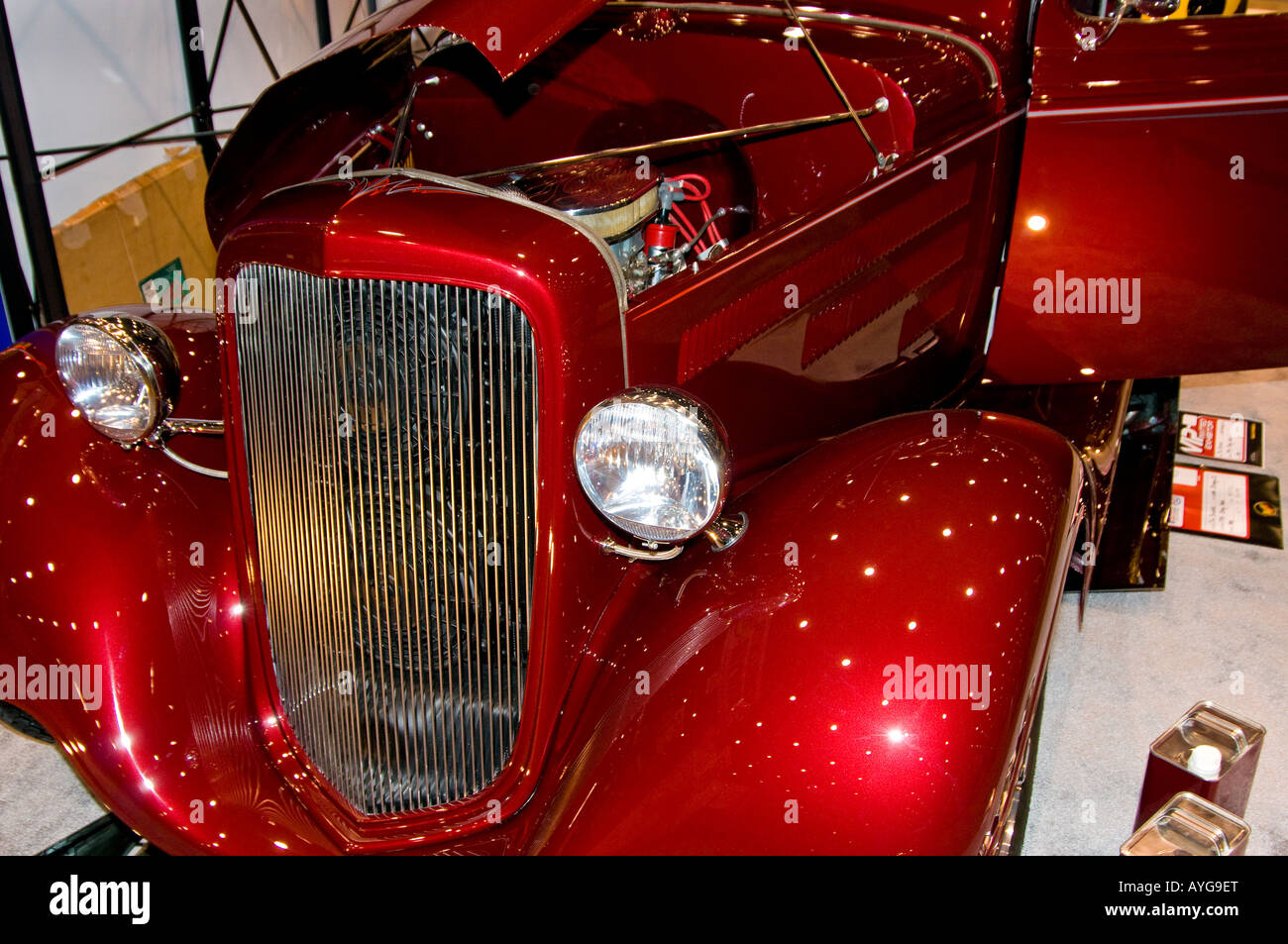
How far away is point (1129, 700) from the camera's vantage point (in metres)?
2.49

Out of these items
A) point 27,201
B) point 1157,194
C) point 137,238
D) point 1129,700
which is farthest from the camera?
point 137,238

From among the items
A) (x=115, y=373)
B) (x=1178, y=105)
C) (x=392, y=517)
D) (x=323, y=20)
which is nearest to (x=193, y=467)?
(x=115, y=373)

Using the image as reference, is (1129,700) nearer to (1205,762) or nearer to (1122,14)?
(1205,762)

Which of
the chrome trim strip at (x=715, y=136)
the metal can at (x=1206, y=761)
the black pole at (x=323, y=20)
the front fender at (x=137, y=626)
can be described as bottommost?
the metal can at (x=1206, y=761)

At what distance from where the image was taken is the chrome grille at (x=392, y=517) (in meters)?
1.50

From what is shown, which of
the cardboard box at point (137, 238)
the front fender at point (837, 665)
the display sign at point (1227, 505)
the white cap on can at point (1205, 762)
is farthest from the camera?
the cardboard box at point (137, 238)

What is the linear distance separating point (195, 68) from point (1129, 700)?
4473 mm

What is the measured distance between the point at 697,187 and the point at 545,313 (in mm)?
963

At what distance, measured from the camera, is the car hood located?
1649mm

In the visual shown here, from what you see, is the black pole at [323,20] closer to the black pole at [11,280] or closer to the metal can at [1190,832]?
the black pole at [11,280]

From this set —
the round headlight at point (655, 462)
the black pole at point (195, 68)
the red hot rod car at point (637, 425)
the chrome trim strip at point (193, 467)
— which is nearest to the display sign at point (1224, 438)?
the red hot rod car at point (637, 425)

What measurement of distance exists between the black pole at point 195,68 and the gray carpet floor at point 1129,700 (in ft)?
10.2

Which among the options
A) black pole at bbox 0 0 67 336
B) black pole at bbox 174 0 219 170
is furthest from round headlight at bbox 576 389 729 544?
black pole at bbox 174 0 219 170
